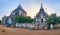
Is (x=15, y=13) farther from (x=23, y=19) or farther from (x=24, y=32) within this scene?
(x=24, y=32)

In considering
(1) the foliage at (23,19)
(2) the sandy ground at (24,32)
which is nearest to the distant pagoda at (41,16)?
(1) the foliage at (23,19)

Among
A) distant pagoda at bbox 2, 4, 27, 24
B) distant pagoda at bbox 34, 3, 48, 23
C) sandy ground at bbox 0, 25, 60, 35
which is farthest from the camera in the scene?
distant pagoda at bbox 2, 4, 27, 24

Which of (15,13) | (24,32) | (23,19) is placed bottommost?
(24,32)

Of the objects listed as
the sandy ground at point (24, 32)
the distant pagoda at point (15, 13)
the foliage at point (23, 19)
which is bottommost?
the sandy ground at point (24, 32)

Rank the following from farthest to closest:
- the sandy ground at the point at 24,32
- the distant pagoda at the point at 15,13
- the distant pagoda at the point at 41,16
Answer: the distant pagoda at the point at 15,13, the distant pagoda at the point at 41,16, the sandy ground at the point at 24,32

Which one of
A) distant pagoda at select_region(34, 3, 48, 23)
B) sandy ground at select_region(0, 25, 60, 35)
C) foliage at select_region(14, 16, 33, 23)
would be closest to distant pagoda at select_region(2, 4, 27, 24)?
foliage at select_region(14, 16, 33, 23)

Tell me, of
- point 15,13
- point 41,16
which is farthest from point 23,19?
point 41,16

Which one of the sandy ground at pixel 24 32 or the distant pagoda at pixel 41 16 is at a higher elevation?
the distant pagoda at pixel 41 16

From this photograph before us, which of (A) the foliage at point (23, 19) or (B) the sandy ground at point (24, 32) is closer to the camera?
(B) the sandy ground at point (24, 32)

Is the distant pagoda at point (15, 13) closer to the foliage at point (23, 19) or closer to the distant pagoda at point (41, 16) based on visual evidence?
the foliage at point (23, 19)

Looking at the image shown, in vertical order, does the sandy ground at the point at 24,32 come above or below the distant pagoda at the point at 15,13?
below

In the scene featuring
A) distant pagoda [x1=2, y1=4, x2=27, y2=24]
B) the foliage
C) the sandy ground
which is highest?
distant pagoda [x1=2, y1=4, x2=27, y2=24]

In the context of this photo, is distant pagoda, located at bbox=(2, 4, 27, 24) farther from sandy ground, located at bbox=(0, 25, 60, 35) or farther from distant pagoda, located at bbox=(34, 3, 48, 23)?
distant pagoda, located at bbox=(34, 3, 48, 23)

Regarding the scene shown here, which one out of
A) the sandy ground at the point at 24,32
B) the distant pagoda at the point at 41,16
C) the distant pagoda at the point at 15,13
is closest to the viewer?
the sandy ground at the point at 24,32
